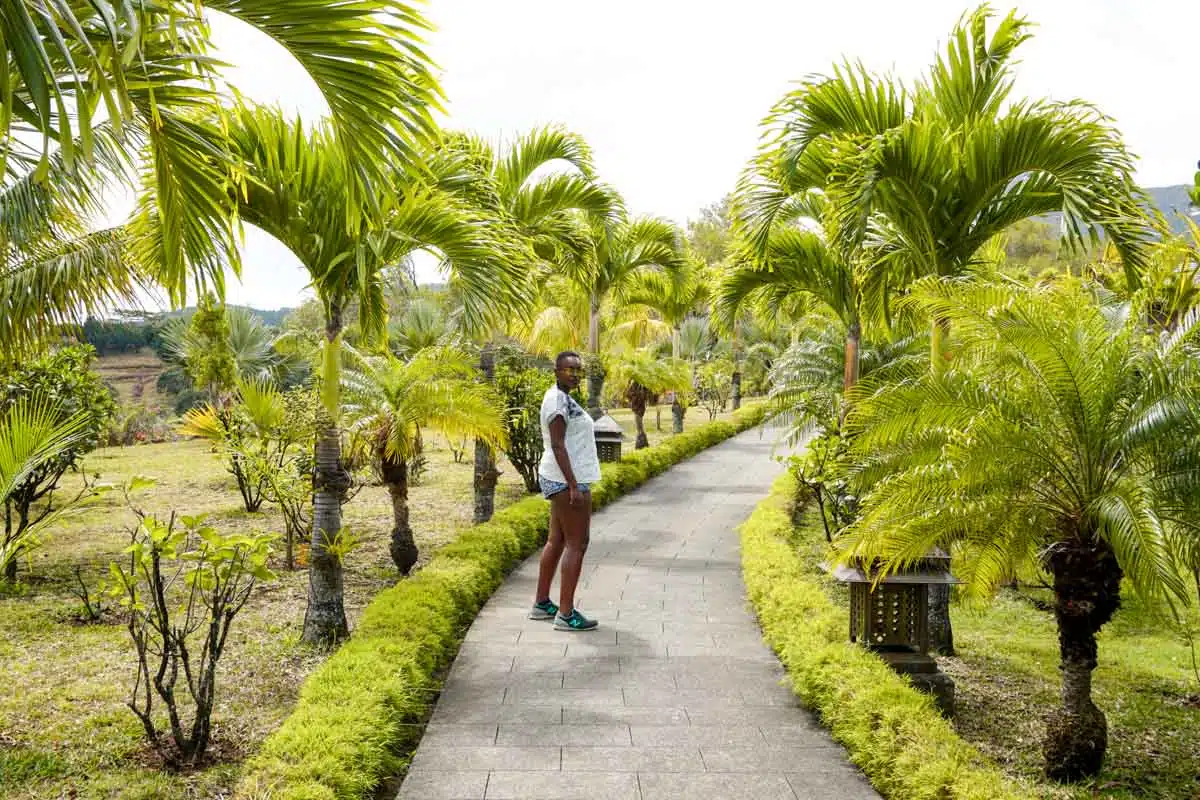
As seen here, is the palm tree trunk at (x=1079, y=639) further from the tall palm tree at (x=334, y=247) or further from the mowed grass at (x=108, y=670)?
the mowed grass at (x=108, y=670)

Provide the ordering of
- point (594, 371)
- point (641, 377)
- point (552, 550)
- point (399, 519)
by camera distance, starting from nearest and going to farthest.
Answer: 1. point (552, 550)
2. point (399, 519)
3. point (594, 371)
4. point (641, 377)

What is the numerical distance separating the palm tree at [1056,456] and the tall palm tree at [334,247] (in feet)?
9.58

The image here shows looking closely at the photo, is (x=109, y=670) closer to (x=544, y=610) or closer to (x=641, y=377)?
(x=544, y=610)

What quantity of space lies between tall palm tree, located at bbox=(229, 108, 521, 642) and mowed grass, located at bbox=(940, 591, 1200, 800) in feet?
13.0

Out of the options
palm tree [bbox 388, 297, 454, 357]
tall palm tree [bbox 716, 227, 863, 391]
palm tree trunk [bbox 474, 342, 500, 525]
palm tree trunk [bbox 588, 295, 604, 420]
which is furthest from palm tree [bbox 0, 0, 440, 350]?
palm tree [bbox 388, 297, 454, 357]

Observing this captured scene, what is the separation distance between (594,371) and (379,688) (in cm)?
1156

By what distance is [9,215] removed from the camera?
5895mm

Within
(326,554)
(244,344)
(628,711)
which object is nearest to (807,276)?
(326,554)

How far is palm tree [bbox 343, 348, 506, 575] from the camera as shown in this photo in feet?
26.6

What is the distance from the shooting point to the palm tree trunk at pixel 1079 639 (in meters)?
4.75

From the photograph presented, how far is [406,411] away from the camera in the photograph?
810 centimetres

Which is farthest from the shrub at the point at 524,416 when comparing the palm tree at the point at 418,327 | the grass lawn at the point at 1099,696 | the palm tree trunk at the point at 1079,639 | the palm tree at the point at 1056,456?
the palm tree at the point at 418,327

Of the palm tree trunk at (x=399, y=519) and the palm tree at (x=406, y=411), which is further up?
the palm tree at (x=406, y=411)

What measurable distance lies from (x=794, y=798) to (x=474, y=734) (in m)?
1.51
